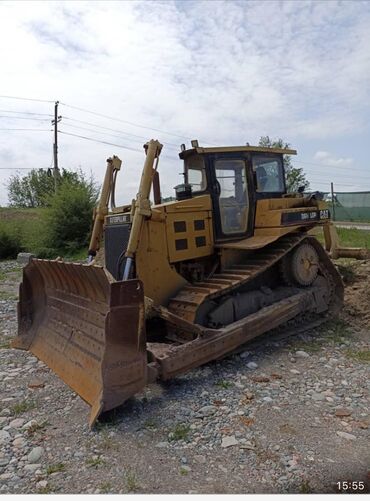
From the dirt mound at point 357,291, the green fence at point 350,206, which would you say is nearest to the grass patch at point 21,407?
the dirt mound at point 357,291

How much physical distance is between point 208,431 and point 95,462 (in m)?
0.96

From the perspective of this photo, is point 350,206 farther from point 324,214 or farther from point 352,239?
point 324,214

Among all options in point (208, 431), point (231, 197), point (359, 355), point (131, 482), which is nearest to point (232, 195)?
point (231, 197)

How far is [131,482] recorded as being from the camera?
2971 mm

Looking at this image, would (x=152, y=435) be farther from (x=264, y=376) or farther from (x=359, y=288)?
(x=359, y=288)

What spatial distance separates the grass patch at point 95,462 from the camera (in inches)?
126

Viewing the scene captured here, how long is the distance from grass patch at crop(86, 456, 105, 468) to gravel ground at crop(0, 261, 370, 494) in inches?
0.4

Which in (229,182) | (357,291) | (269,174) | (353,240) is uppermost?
(269,174)

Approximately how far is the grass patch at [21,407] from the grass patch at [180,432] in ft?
4.82

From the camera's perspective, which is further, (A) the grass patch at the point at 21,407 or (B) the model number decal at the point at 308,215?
(B) the model number decal at the point at 308,215

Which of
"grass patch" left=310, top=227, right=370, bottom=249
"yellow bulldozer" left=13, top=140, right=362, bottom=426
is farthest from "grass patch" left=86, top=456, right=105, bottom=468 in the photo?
"grass patch" left=310, top=227, right=370, bottom=249

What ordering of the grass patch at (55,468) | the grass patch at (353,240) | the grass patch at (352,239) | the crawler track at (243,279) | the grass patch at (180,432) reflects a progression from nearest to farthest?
the grass patch at (55,468)
the grass patch at (180,432)
the crawler track at (243,279)
the grass patch at (353,240)
the grass patch at (352,239)

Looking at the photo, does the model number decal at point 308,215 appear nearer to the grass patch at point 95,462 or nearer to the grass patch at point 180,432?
the grass patch at point 180,432

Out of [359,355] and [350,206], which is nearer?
[359,355]
